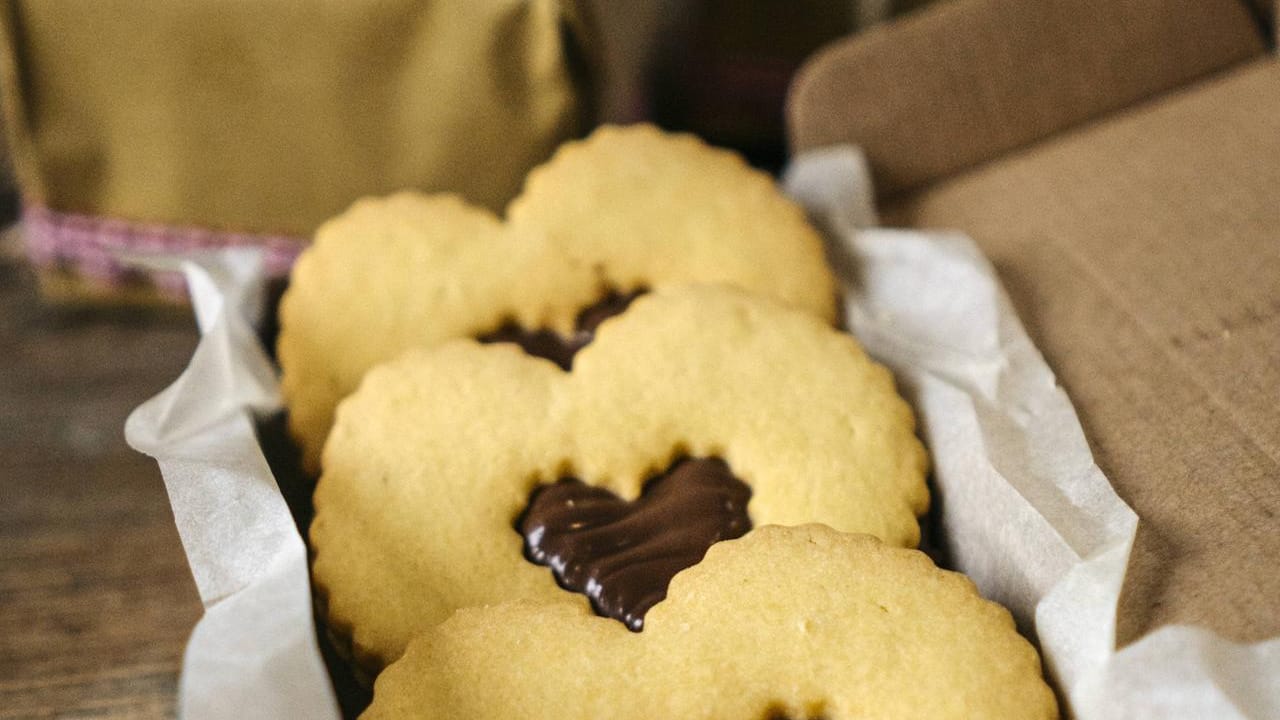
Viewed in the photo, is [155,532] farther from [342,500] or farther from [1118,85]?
[1118,85]

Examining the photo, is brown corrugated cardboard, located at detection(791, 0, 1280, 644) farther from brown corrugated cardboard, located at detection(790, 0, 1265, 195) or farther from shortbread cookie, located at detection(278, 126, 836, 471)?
shortbread cookie, located at detection(278, 126, 836, 471)

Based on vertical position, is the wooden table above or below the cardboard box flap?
below

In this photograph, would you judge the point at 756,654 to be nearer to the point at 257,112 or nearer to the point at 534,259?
the point at 534,259

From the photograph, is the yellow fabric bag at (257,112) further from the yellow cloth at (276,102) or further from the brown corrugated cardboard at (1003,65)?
the brown corrugated cardboard at (1003,65)

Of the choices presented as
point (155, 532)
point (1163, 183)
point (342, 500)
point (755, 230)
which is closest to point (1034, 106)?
point (1163, 183)

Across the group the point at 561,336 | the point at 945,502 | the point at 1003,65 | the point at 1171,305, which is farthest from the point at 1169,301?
the point at 561,336

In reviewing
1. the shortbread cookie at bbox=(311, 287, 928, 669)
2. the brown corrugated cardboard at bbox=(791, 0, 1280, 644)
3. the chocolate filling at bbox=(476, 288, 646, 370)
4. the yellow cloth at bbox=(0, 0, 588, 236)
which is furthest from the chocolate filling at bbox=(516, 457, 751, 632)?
the yellow cloth at bbox=(0, 0, 588, 236)
